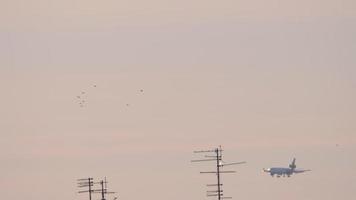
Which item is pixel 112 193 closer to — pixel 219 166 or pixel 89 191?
pixel 89 191

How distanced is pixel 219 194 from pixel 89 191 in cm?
2364

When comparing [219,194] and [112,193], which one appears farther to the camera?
[112,193]

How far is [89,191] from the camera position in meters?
199

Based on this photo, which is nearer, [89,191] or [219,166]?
[219,166]

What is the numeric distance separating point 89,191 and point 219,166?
19528 millimetres

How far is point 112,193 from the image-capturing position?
196875mm

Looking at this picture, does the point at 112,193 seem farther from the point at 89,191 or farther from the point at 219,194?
the point at 219,194

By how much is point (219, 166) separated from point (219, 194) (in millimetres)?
6942

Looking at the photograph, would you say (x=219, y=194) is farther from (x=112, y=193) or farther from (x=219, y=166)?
(x=112, y=193)

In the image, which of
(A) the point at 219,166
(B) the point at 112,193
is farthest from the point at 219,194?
(B) the point at 112,193

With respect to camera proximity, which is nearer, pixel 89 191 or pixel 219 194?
pixel 219 194

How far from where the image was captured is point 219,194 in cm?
18050

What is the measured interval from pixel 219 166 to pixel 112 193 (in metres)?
16.2

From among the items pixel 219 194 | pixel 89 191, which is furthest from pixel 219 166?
pixel 89 191
